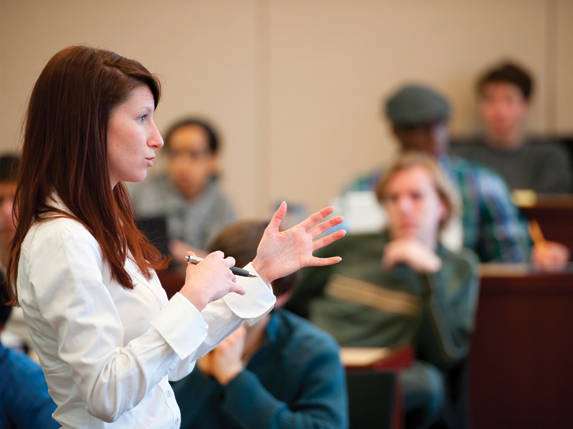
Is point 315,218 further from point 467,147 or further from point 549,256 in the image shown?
point 467,147

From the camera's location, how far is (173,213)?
130 inches

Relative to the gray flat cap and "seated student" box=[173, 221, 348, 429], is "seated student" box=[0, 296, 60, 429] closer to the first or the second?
"seated student" box=[173, 221, 348, 429]

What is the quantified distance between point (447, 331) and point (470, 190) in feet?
3.45

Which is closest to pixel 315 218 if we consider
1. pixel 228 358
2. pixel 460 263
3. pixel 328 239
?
pixel 328 239

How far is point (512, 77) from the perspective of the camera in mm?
4195

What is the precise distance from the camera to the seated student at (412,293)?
2.06 meters

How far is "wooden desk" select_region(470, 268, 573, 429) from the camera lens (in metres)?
2.30

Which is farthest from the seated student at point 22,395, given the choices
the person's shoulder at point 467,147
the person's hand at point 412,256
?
the person's shoulder at point 467,147

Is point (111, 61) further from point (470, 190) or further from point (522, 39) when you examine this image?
point (522, 39)

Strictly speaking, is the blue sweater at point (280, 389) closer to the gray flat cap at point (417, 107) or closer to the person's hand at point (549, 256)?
the person's hand at point (549, 256)

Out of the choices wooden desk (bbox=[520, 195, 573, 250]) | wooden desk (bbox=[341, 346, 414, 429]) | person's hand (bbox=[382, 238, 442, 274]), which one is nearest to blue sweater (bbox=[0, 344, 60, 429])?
wooden desk (bbox=[341, 346, 414, 429])

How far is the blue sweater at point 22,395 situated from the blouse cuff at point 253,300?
0.38 m

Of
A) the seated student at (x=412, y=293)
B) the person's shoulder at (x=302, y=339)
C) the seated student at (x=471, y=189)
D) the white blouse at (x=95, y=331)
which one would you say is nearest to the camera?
the white blouse at (x=95, y=331)

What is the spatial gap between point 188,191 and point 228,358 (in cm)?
209
